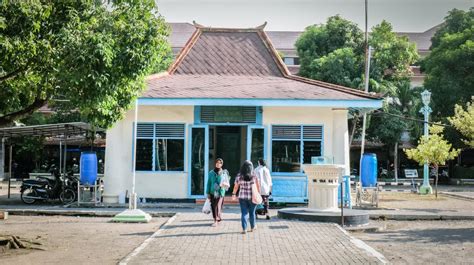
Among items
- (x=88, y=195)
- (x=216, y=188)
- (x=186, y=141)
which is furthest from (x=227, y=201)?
(x=216, y=188)

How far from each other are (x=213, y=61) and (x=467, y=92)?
23625mm

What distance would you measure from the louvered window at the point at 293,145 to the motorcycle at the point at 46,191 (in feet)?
23.3

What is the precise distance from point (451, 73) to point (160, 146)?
27697 mm

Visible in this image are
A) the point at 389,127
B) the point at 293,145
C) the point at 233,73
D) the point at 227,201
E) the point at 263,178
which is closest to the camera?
the point at 263,178

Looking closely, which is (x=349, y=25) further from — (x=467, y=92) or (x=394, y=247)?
(x=394, y=247)

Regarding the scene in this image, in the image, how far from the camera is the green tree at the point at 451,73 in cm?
4094

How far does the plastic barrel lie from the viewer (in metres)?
20.2

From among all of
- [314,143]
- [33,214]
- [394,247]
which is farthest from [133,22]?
[314,143]

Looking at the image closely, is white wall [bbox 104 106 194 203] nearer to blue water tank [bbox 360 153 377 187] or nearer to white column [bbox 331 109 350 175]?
white column [bbox 331 109 350 175]

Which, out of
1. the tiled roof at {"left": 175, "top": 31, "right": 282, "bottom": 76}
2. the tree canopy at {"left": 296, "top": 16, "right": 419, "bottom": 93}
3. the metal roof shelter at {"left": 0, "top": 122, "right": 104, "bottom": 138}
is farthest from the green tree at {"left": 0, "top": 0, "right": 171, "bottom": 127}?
the tree canopy at {"left": 296, "top": 16, "right": 419, "bottom": 93}

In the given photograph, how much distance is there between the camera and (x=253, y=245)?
38.3ft

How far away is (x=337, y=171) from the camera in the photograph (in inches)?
635

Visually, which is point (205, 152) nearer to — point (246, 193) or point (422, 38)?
point (246, 193)

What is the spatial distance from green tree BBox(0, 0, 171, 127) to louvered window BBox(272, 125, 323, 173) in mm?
8348
